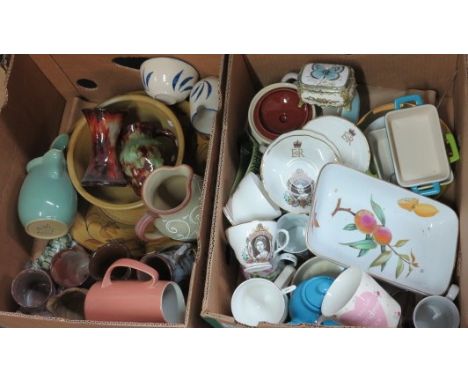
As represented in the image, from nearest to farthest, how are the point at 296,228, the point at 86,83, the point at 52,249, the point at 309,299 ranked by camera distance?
the point at 309,299 < the point at 296,228 < the point at 52,249 < the point at 86,83

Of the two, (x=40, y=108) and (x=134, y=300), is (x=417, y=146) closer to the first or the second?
(x=134, y=300)

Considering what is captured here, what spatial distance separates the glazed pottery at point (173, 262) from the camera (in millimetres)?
1072

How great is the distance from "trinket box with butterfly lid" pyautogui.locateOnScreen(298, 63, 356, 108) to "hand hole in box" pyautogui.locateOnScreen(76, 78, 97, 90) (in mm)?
546

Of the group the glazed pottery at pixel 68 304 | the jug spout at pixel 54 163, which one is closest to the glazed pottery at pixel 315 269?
the glazed pottery at pixel 68 304

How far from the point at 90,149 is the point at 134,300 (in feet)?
1.39

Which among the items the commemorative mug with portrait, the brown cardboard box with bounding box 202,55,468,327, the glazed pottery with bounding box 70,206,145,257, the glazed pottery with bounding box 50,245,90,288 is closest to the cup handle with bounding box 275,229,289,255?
the commemorative mug with portrait

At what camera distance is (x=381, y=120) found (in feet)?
3.65

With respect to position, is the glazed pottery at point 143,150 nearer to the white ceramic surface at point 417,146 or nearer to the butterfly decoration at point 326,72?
the butterfly decoration at point 326,72

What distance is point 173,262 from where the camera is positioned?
42.3 inches

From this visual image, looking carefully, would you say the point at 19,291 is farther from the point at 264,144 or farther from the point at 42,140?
the point at 264,144

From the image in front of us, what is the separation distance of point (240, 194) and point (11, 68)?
0.59 metres

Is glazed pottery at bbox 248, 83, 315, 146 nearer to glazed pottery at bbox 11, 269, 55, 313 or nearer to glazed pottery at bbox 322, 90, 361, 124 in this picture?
glazed pottery at bbox 322, 90, 361, 124

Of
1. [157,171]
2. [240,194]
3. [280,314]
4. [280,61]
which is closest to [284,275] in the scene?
[280,314]

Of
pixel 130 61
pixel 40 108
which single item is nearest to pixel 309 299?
pixel 130 61
